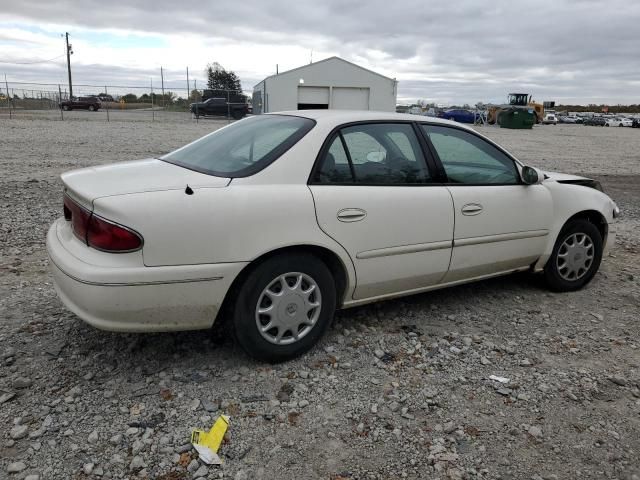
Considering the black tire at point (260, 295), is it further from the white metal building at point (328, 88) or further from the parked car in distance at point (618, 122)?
the parked car in distance at point (618, 122)

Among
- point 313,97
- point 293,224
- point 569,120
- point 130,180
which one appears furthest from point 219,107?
point 569,120

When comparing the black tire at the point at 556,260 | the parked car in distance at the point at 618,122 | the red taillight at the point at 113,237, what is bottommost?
the black tire at the point at 556,260

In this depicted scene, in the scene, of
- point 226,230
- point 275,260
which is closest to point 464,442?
point 275,260

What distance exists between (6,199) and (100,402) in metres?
5.70

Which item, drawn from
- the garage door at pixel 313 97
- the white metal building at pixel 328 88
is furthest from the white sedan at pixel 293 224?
the garage door at pixel 313 97

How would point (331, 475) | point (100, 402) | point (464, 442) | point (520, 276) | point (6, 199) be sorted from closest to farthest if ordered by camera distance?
point (331, 475)
point (464, 442)
point (100, 402)
point (520, 276)
point (6, 199)

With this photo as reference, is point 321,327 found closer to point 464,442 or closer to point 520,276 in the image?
point 464,442

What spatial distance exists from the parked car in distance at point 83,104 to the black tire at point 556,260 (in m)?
46.8

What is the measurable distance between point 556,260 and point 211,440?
10.8 ft

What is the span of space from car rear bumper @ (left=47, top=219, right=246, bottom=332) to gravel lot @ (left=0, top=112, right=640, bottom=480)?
430 millimetres

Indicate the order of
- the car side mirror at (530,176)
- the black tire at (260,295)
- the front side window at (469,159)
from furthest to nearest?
the car side mirror at (530,176) → the front side window at (469,159) → the black tire at (260,295)

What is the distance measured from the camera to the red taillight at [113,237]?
8.81 ft

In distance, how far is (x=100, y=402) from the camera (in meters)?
2.84

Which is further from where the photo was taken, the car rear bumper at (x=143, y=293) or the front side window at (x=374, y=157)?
the front side window at (x=374, y=157)
